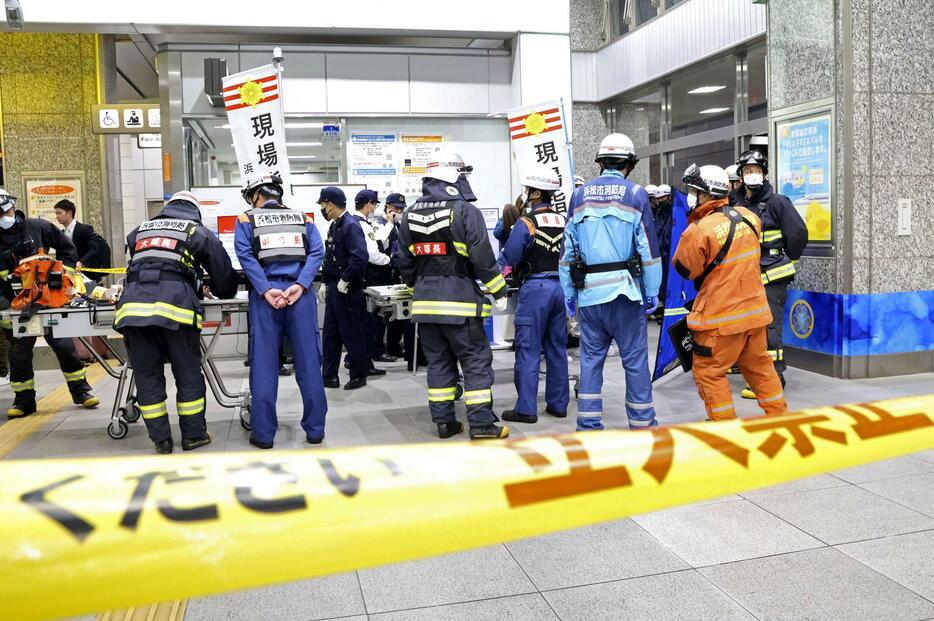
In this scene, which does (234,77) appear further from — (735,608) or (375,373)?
(735,608)

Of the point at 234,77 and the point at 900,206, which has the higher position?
the point at 234,77

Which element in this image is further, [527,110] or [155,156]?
[155,156]

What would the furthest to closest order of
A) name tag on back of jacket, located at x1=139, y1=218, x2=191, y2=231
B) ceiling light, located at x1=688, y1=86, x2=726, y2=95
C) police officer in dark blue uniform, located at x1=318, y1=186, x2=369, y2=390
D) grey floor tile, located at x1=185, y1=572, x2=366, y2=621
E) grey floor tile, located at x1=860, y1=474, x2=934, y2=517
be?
ceiling light, located at x1=688, y1=86, x2=726, y2=95 < police officer in dark blue uniform, located at x1=318, y1=186, x2=369, y2=390 < name tag on back of jacket, located at x1=139, y1=218, x2=191, y2=231 < grey floor tile, located at x1=860, y1=474, x2=934, y2=517 < grey floor tile, located at x1=185, y1=572, x2=366, y2=621

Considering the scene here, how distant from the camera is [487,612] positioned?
2.64 meters

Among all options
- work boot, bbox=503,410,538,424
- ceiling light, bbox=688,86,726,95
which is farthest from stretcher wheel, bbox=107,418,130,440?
ceiling light, bbox=688,86,726,95

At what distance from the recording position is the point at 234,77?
20.1 feet

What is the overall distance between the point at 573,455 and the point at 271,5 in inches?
329

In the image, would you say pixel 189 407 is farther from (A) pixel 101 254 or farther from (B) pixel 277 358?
(A) pixel 101 254

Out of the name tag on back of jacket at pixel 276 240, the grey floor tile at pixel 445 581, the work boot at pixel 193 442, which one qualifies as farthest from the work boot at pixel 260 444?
the grey floor tile at pixel 445 581

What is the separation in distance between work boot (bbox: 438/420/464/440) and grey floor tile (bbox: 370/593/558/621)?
7.58ft

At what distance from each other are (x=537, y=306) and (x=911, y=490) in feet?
8.00

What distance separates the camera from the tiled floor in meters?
2.62

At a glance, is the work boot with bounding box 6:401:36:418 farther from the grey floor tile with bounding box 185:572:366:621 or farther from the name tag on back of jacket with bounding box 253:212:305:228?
the grey floor tile with bounding box 185:572:366:621

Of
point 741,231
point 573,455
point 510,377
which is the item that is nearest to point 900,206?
point 741,231
